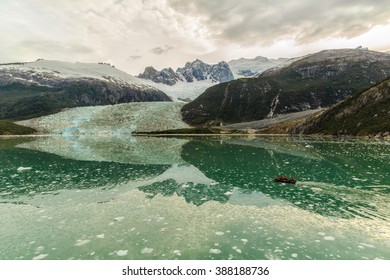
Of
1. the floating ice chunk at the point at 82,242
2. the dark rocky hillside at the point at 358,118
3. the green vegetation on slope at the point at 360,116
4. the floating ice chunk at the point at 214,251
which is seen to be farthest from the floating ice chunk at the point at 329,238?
the green vegetation on slope at the point at 360,116

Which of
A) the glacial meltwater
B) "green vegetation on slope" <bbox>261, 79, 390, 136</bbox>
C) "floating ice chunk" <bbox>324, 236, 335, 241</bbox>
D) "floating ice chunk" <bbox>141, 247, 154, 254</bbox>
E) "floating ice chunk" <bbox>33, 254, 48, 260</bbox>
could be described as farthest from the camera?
"green vegetation on slope" <bbox>261, 79, 390, 136</bbox>

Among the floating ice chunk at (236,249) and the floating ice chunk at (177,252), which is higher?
Result: the floating ice chunk at (177,252)

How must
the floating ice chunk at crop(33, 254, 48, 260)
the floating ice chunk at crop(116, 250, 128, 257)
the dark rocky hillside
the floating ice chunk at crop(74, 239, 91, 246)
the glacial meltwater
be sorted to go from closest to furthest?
the floating ice chunk at crop(33, 254, 48, 260)
the floating ice chunk at crop(116, 250, 128, 257)
the glacial meltwater
the floating ice chunk at crop(74, 239, 91, 246)
the dark rocky hillside

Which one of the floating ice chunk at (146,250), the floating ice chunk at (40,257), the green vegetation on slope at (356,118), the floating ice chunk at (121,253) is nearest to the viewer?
the floating ice chunk at (40,257)

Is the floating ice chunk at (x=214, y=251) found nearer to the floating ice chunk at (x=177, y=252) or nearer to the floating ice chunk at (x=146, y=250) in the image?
the floating ice chunk at (x=177, y=252)

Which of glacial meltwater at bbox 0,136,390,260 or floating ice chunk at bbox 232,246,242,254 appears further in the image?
glacial meltwater at bbox 0,136,390,260

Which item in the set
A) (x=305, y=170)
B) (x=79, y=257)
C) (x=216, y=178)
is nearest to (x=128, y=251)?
(x=79, y=257)

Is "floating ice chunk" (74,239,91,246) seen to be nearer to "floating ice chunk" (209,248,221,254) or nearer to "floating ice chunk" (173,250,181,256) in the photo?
"floating ice chunk" (173,250,181,256)

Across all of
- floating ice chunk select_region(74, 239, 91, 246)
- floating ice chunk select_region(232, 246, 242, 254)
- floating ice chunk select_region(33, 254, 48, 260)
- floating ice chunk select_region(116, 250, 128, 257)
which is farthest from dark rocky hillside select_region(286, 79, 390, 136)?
floating ice chunk select_region(33, 254, 48, 260)

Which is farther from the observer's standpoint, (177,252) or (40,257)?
(177,252)

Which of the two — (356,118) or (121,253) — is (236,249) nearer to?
(121,253)

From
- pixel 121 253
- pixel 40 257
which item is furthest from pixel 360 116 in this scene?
pixel 40 257
